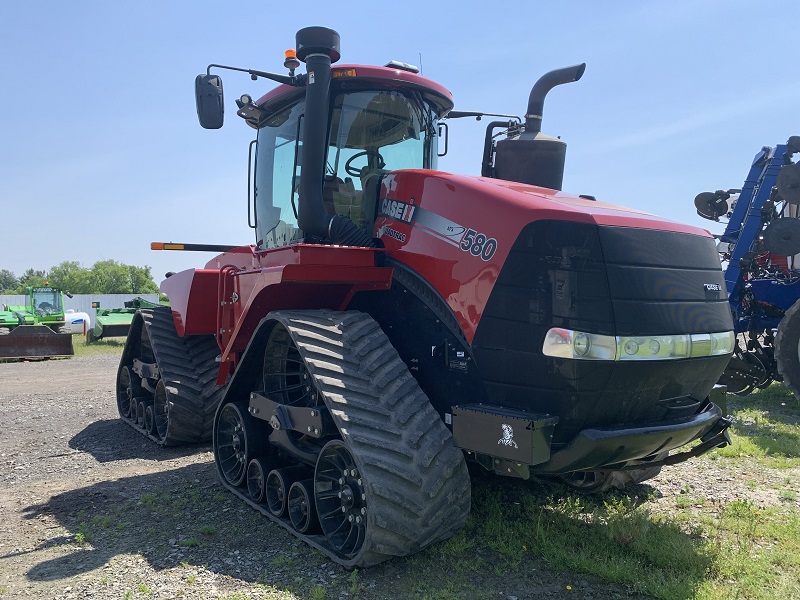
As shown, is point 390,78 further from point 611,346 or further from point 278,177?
point 611,346

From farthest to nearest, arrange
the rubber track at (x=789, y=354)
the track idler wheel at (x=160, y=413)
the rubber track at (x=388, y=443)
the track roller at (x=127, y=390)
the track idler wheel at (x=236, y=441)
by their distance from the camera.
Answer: the rubber track at (x=789, y=354) → the track roller at (x=127, y=390) → the track idler wheel at (x=160, y=413) → the track idler wheel at (x=236, y=441) → the rubber track at (x=388, y=443)

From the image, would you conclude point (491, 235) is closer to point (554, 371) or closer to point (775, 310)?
point (554, 371)

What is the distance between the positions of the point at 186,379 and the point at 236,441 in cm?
181

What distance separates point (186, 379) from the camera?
679 centimetres

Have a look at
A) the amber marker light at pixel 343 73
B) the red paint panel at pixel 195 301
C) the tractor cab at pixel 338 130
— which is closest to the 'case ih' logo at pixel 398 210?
the tractor cab at pixel 338 130

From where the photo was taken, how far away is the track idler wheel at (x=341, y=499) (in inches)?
147

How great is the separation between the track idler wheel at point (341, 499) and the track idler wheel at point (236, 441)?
1.11 metres

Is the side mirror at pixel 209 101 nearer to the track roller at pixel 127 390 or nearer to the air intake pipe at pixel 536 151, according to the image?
the air intake pipe at pixel 536 151

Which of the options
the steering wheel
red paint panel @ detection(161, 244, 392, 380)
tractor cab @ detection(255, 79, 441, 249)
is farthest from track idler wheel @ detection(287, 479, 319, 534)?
the steering wheel

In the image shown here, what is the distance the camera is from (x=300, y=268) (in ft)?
13.9

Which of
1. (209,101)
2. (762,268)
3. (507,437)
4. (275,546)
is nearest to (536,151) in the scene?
(209,101)

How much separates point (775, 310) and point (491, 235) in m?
7.12

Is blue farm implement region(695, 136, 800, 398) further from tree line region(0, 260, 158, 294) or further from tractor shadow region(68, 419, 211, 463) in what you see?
tree line region(0, 260, 158, 294)

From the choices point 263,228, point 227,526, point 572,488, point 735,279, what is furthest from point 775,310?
point 227,526
